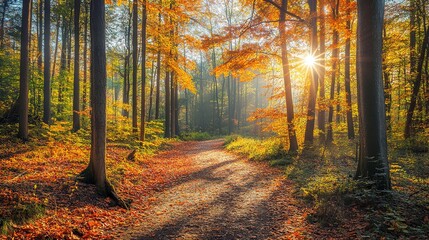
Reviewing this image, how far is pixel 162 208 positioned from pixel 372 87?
5714mm

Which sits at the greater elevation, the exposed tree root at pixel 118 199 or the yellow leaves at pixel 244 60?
the yellow leaves at pixel 244 60

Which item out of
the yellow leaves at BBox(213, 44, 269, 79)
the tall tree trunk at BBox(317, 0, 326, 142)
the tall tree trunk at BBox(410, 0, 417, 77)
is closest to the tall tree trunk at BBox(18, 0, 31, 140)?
the yellow leaves at BBox(213, 44, 269, 79)

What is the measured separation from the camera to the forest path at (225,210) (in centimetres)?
448

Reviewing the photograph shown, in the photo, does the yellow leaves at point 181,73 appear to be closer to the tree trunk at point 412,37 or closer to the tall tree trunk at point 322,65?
the tall tree trunk at point 322,65

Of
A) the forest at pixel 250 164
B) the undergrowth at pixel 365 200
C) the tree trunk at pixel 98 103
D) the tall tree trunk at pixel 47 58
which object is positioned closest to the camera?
the undergrowth at pixel 365 200

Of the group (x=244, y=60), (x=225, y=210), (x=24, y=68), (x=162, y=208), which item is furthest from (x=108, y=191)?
(x=24, y=68)

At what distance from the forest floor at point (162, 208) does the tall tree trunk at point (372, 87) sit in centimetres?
118

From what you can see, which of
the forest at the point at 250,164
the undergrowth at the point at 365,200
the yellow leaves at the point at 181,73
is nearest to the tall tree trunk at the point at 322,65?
the forest at the point at 250,164

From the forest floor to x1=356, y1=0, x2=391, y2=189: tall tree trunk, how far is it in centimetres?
118

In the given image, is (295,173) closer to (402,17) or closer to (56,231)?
(56,231)

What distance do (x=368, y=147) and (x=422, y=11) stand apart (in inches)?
497

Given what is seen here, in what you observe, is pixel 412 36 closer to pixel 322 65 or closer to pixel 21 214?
pixel 322 65

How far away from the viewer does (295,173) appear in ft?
26.7

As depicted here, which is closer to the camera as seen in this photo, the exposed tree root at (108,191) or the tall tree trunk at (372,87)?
the tall tree trunk at (372,87)
